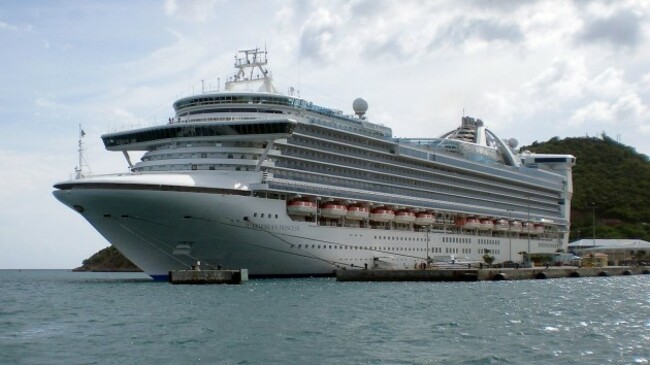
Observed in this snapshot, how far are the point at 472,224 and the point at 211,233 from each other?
33.7m

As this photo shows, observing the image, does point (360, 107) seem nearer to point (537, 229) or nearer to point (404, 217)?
point (404, 217)

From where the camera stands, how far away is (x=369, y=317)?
29719 mm

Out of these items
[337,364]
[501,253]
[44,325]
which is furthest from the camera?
[501,253]

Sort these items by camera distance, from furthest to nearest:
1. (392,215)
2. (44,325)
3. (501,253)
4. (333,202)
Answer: (501,253), (392,215), (333,202), (44,325)

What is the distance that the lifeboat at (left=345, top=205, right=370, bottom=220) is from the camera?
56969 millimetres

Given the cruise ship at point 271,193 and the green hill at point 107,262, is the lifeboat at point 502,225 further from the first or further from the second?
the green hill at point 107,262

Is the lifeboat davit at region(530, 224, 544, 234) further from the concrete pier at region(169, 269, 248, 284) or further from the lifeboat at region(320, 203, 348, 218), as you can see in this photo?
the concrete pier at region(169, 269, 248, 284)

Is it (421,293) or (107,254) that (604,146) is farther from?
(421,293)

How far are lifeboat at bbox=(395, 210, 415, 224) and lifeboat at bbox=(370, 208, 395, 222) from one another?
152 cm

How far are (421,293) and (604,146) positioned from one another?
144 meters

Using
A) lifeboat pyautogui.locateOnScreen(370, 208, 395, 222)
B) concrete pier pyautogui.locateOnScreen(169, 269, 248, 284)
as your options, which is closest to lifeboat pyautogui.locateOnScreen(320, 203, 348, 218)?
lifeboat pyautogui.locateOnScreen(370, 208, 395, 222)

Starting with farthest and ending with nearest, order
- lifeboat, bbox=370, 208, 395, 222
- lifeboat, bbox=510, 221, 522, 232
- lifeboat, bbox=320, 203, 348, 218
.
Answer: lifeboat, bbox=510, 221, 522, 232 → lifeboat, bbox=370, 208, 395, 222 → lifeboat, bbox=320, 203, 348, 218

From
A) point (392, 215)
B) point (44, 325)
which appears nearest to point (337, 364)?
point (44, 325)

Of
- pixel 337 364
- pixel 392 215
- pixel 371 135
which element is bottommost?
pixel 337 364
